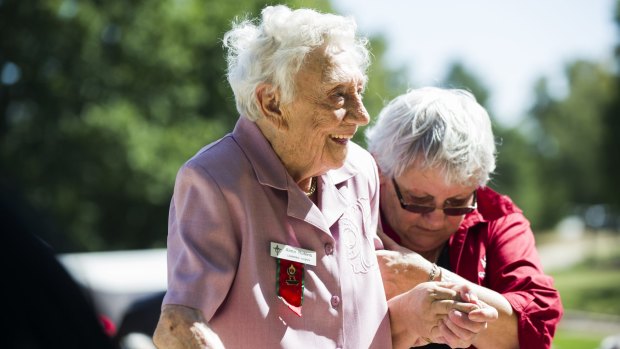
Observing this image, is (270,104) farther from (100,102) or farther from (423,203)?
(100,102)

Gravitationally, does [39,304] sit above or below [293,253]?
above

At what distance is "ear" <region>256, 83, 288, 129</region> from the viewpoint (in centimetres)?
221

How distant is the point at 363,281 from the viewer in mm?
2381

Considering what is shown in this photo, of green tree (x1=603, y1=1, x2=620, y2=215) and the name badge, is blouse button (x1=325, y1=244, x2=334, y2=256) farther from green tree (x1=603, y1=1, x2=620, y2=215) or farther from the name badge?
green tree (x1=603, y1=1, x2=620, y2=215)

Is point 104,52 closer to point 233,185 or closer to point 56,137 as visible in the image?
point 56,137

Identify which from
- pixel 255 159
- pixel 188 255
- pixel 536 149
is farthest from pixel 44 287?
pixel 536 149

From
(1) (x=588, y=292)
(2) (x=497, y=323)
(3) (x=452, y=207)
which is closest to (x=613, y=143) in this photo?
(1) (x=588, y=292)

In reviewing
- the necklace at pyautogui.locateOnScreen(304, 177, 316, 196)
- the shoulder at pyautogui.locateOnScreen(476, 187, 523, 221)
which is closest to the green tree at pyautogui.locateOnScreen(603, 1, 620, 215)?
the shoulder at pyautogui.locateOnScreen(476, 187, 523, 221)

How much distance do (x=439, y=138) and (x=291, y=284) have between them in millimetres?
883

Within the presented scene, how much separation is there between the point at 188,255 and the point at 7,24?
75.7 ft

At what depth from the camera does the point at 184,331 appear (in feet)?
6.43

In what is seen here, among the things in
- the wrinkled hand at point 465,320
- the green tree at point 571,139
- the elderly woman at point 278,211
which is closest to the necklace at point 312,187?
the elderly woman at point 278,211

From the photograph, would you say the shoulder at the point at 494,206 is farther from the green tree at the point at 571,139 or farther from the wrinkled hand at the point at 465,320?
the green tree at the point at 571,139

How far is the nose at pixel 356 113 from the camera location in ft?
7.43
